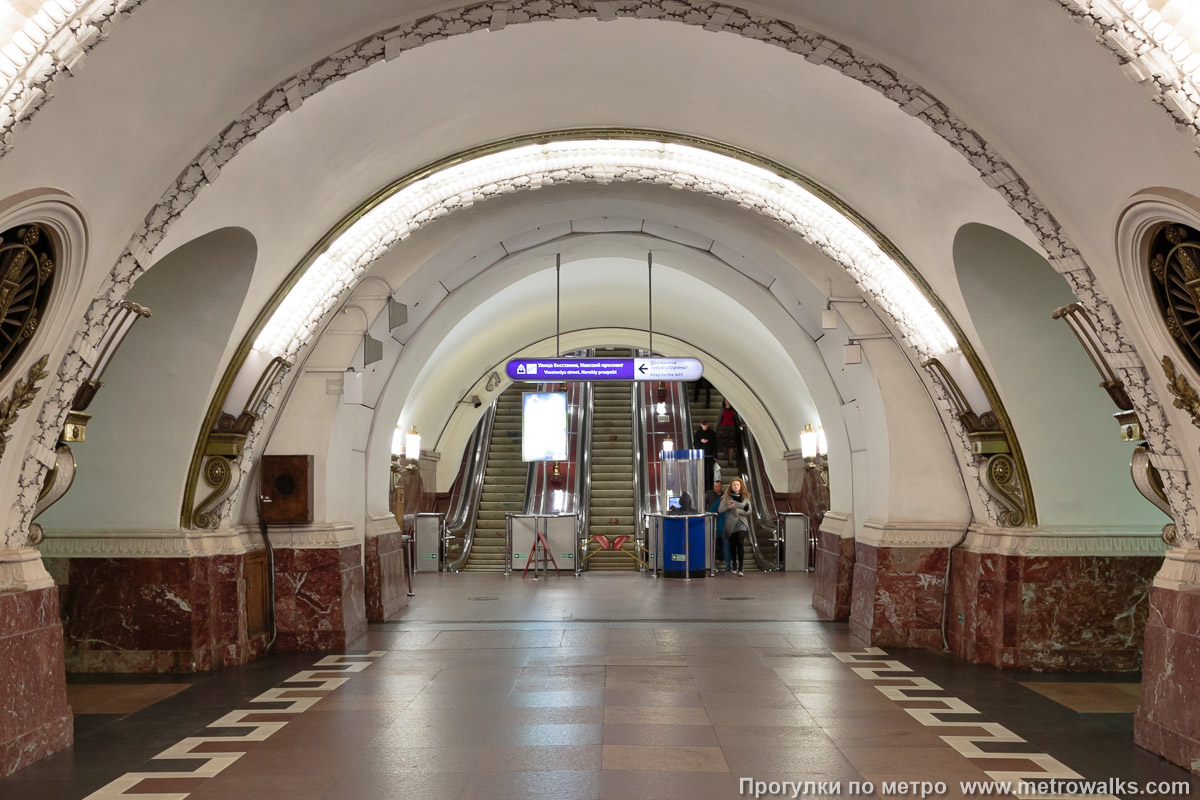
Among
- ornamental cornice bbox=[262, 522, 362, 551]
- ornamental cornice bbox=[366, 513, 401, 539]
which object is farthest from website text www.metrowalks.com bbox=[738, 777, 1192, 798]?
ornamental cornice bbox=[366, 513, 401, 539]

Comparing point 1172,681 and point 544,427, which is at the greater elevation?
point 544,427

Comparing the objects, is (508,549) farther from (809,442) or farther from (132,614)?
(132,614)

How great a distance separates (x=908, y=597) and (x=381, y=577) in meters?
5.02

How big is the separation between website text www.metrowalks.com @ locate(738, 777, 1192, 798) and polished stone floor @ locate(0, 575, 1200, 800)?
58 mm

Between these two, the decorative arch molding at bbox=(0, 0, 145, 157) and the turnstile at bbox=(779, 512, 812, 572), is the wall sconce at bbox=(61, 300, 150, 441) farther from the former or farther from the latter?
the turnstile at bbox=(779, 512, 812, 572)

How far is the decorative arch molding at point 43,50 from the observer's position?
4051mm

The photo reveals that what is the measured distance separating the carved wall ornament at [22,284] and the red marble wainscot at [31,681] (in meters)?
1.19

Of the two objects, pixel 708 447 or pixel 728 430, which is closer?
pixel 708 447

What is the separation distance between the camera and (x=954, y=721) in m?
6.07

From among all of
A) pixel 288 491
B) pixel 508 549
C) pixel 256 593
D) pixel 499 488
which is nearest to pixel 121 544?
pixel 256 593

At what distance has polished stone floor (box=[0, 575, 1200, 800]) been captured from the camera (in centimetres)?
487

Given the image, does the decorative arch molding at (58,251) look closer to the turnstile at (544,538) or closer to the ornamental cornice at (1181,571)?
the ornamental cornice at (1181,571)

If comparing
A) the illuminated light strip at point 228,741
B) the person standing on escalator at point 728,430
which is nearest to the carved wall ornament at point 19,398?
the illuminated light strip at point 228,741

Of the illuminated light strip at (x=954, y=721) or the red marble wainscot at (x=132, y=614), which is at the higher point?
the red marble wainscot at (x=132, y=614)
